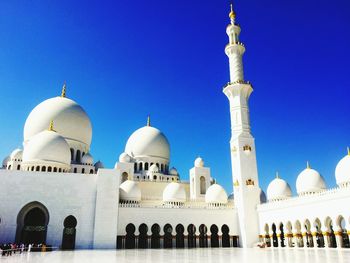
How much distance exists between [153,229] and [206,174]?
24.9 ft

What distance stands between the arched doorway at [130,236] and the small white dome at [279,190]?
10.9m

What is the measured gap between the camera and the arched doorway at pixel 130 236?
21.8 meters

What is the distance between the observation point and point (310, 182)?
878 inches

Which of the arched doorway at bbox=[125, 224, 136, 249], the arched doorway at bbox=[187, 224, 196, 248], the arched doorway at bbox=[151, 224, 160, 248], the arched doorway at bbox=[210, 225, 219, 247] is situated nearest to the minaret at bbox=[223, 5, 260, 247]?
the arched doorway at bbox=[210, 225, 219, 247]

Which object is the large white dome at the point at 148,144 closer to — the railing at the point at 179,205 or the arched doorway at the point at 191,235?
the railing at the point at 179,205

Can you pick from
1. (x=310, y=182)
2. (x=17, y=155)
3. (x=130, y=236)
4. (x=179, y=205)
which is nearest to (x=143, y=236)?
(x=130, y=236)

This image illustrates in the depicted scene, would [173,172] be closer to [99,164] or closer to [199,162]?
[199,162]

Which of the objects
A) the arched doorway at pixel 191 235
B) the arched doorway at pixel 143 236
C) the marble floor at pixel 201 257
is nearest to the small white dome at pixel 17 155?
the arched doorway at pixel 143 236

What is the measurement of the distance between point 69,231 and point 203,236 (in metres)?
9.52

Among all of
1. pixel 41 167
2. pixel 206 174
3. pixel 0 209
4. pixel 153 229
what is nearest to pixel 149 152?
pixel 206 174

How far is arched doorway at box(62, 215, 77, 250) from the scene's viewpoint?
20.3m

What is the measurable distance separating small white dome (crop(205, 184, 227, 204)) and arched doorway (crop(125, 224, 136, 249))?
6114mm

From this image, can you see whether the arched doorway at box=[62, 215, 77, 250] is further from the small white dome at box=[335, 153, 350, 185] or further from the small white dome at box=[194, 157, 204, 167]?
the small white dome at box=[335, 153, 350, 185]

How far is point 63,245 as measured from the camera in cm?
2006
